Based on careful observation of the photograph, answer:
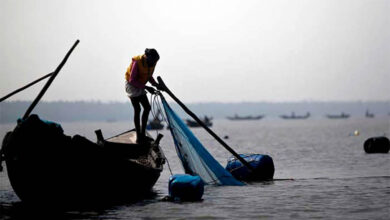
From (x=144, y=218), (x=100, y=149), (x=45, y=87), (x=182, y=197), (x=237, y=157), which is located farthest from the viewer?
(x=237, y=157)

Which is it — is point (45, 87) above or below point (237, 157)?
above

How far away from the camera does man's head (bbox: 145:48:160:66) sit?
52.8 feet

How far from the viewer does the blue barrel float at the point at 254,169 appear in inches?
776

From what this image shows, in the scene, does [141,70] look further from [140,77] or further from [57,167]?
[57,167]

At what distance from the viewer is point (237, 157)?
1902cm

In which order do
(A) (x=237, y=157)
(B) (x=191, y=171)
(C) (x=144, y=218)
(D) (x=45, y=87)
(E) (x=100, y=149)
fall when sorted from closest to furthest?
(C) (x=144, y=218), (E) (x=100, y=149), (D) (x=45, y=87), (B) (x=191, y=171), (A) (x=237, y=157)

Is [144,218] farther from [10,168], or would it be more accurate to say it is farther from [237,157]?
[237,157]

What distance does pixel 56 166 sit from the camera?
1317 centimetres

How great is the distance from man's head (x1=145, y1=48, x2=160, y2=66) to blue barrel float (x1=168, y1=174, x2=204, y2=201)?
3.62 metres

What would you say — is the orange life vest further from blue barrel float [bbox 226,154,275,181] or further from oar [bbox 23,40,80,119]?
blue barrel float [bbox 226,154,275,181]

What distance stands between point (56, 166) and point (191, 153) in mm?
5482

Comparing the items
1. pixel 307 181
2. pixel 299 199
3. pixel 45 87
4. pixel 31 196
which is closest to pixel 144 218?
pixel 31 196

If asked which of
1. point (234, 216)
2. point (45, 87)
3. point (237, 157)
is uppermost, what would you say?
point (45, 87)

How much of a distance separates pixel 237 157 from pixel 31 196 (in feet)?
25.6
